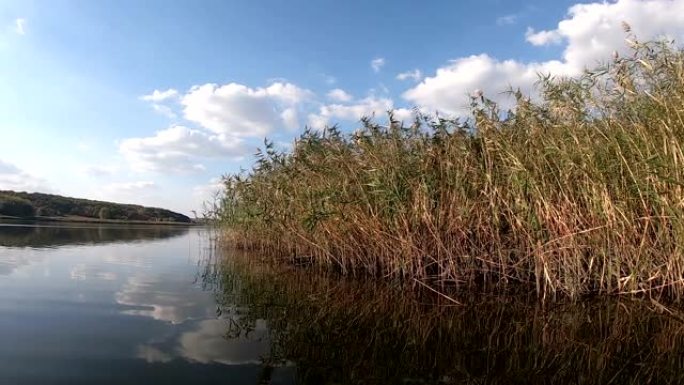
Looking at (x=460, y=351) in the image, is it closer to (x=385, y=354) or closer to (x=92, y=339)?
(x=385, y=354)

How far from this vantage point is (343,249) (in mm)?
11188

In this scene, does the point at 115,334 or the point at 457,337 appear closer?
the point at 115,334

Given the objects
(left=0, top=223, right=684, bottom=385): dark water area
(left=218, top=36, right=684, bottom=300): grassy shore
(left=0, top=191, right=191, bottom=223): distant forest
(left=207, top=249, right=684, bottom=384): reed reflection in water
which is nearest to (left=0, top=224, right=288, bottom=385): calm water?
(left=0, top=223, right=684, bottom=385): dark water area

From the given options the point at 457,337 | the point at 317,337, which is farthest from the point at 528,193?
the point at 317,337

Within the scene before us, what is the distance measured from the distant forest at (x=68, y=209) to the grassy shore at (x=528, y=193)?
2492 inches

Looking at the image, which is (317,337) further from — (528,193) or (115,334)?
(528,193)

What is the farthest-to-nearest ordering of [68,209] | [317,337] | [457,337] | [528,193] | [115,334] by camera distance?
1. [68,209]
2. [528,193]
3. [457,337]
4. [317,337]
5. [115,334]

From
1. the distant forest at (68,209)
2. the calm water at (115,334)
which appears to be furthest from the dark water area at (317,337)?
the distant forest at (68,209)

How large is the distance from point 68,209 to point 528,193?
74.3m

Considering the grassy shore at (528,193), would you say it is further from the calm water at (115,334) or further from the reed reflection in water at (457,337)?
the calm water at (115,334)

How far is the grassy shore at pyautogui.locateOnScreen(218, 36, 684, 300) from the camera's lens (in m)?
6.68

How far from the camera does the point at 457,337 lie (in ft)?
18.7

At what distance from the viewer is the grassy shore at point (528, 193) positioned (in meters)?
6.68

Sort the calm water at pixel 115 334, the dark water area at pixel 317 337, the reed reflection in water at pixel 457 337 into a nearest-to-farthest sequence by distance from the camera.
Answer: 1. the calm water at pixel 115 334
2. the dark water area at pixel 317 337
3. the reed reflection in water at pixel 457 337
